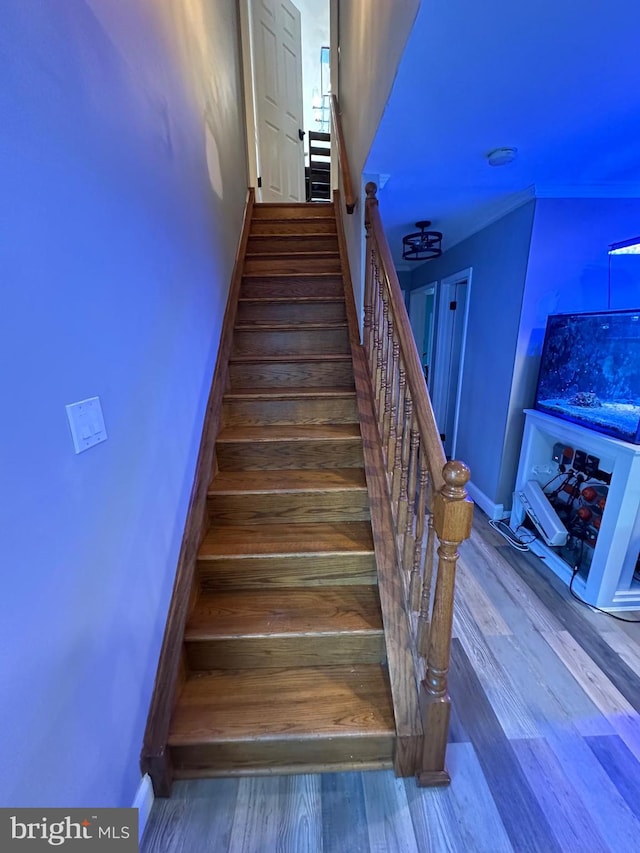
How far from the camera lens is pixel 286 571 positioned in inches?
59.6

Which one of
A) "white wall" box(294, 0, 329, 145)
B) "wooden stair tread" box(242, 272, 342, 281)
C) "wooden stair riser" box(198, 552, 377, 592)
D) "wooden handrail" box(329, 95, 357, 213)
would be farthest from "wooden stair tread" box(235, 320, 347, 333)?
"white wall" box(294, 0, 329, 145)

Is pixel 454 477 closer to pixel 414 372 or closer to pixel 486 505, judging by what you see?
pixel 414 372

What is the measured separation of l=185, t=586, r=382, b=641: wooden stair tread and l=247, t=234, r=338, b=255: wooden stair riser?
2.61 meters

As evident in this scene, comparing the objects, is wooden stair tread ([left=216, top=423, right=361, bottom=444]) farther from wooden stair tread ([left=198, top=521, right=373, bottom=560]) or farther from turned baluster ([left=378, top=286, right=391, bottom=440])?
wooden stair tread ([left=198, top=521, right=373, bottom=560])

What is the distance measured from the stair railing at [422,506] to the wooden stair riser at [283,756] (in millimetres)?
164

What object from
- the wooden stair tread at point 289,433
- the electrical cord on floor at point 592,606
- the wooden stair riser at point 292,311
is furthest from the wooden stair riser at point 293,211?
the electrical cord on floor at point 592,606

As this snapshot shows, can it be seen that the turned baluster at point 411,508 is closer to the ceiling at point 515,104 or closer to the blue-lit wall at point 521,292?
the ceiling at point 515,104

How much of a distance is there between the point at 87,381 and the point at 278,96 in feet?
14.8

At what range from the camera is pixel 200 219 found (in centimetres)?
187

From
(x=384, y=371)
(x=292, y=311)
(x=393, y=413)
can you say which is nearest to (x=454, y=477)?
(x=393, y=413)

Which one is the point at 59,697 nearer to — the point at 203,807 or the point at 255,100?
the point at 203,807

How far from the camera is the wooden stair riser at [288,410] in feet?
6.75

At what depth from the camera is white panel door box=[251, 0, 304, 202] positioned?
11.6 ft

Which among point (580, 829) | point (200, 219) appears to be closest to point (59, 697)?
point (580, 829)
